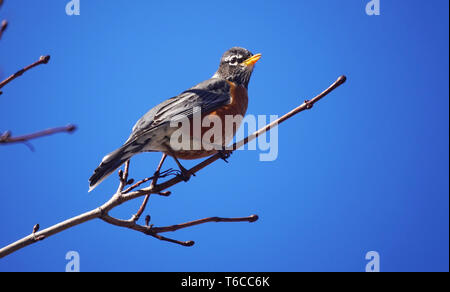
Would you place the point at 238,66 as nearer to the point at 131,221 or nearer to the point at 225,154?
the point at 225,154

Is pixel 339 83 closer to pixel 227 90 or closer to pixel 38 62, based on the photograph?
pixel 38 62

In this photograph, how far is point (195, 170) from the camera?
11.4 ft

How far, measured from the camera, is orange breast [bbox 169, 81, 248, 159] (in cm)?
446

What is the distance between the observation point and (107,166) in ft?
11.4

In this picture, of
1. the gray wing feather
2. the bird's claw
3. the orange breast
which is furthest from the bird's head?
the bird's claw

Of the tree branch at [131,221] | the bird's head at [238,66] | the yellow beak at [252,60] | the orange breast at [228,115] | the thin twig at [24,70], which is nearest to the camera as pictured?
the thin twig at [24,70]

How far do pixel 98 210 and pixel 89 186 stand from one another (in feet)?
2.73

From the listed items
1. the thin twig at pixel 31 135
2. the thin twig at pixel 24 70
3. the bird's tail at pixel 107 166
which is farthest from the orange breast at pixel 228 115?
the thin twig at pixel 31 135

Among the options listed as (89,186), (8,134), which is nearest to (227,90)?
(89,186)

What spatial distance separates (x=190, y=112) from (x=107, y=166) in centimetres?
140

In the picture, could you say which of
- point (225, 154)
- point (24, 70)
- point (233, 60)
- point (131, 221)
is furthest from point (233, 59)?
point (24, 70)

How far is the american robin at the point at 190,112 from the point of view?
3.65 metres

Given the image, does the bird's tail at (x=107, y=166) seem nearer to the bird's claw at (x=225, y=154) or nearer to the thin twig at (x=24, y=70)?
the bird's claw at (x=225, y=154)

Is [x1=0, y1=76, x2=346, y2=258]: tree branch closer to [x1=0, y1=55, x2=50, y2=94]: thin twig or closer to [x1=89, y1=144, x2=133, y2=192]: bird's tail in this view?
[x1=89, y1=144, x2=133, y2=192]: bird's tail
